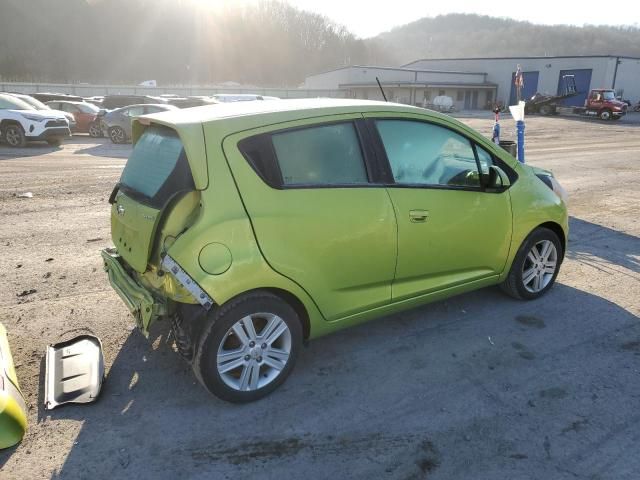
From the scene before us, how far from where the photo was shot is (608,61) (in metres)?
49.2

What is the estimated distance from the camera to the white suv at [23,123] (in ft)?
48.4

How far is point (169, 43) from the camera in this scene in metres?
105

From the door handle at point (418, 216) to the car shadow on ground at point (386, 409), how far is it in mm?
1020

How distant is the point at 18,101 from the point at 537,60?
5499 cm

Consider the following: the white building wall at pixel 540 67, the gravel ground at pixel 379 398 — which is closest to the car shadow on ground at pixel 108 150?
the gravel ground at pixel 379 398

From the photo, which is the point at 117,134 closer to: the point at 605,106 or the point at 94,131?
the point at 94,131

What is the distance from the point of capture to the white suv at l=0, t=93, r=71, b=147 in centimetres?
1474

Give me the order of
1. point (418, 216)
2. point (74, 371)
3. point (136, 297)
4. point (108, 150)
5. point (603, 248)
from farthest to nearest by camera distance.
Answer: point (108, 150), point (603, 248), point (418, 216), point (74, 371), point (136, 297)

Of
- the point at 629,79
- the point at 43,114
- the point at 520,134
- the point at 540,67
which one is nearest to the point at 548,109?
the point at 540,67

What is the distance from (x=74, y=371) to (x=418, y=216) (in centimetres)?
265

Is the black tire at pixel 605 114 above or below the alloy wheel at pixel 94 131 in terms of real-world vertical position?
below

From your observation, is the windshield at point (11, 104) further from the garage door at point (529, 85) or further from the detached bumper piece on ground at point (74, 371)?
the garage door at point (529, 85)

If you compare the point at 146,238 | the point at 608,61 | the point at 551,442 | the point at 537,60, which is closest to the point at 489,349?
the point at 551,442

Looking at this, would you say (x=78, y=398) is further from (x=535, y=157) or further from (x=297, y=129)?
(x=535, y=157)
